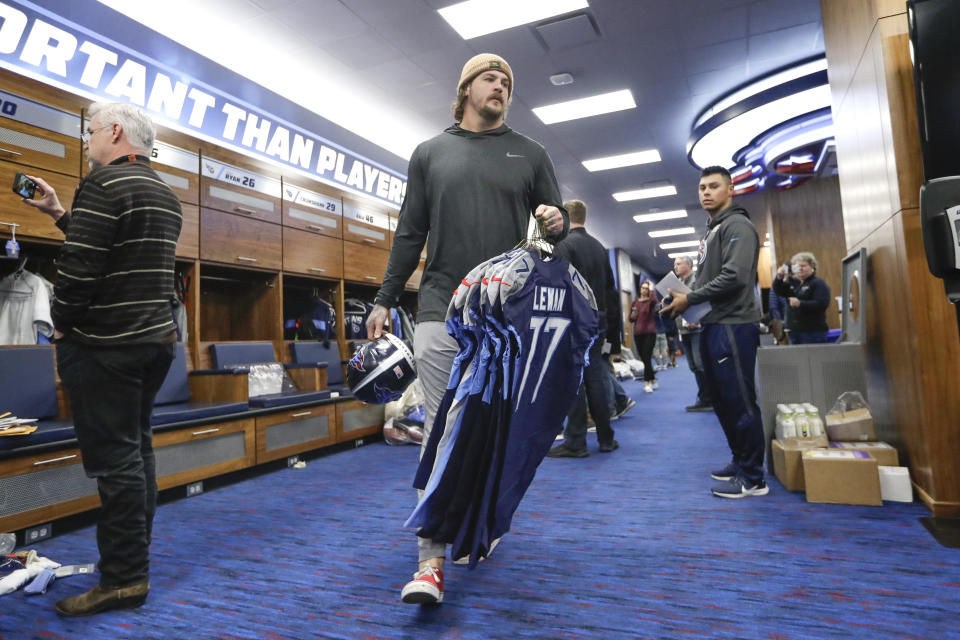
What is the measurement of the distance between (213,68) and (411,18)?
1.63 m

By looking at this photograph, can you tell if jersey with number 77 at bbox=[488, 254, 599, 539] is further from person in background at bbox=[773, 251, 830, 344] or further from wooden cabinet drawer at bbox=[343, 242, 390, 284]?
person in background at bbox=[773, 251, 830, 344]

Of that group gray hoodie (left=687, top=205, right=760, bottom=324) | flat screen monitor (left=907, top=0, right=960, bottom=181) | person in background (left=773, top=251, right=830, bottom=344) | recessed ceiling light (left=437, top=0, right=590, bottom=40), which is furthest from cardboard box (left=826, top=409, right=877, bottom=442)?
recessed ceiling light (left=437, top=0, right=590, bottom=40)

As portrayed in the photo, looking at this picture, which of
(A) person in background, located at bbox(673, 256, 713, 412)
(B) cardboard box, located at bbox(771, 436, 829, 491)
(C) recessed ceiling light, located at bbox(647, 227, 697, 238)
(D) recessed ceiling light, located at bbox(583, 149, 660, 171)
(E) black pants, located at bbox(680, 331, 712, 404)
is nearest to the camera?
(B) cardboard box, located at bbox(771, 436, 829, 491)

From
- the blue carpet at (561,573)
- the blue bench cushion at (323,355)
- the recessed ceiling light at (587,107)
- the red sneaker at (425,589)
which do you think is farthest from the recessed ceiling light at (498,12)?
the red sneaker at (425,589)

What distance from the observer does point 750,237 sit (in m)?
2.52

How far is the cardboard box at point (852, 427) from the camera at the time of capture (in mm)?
2666

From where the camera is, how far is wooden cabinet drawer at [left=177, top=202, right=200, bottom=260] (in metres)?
3.78

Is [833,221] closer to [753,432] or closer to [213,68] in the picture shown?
[753,432]

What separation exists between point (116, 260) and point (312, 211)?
337cm

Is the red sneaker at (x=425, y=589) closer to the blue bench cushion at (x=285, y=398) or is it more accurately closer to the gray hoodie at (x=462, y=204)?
the gray hoodie at (x=462, y=204)

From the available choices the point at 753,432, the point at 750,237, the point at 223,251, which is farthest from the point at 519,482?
the point at 223,251

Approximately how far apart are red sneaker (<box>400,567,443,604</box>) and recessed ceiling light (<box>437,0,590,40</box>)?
416cm

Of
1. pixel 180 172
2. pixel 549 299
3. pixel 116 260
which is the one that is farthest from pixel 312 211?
pixel 549 299

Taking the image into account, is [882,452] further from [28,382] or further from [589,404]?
[28,382]
